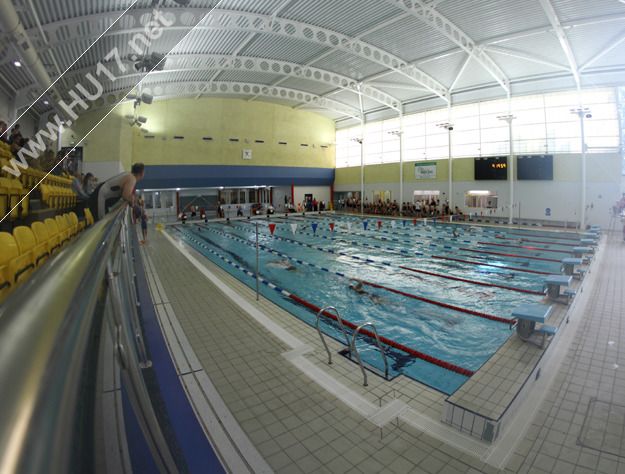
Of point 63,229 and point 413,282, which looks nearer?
point 63,229

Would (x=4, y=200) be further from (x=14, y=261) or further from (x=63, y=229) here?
(x=63, y=229)

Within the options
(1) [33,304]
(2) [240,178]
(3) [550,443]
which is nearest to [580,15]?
(3) [550,443]

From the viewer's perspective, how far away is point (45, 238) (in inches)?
38.3

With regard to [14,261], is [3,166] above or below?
above

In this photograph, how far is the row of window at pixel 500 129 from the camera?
47.0 ft

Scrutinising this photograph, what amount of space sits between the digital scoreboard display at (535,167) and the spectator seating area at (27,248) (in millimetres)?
19900

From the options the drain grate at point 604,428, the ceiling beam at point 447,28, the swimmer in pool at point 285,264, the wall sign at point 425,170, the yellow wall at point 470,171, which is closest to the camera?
the drain grate at point 604,428

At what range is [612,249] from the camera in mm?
10445

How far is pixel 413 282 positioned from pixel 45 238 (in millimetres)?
7270

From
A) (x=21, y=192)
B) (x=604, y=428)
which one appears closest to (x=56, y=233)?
(x=21, y=192)

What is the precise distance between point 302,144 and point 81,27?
26.2m

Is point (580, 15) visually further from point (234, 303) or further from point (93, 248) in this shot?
point (93, 248)

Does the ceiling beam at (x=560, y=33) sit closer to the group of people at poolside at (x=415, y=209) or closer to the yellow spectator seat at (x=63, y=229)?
the group of people at poolside at (x=415, y=209)

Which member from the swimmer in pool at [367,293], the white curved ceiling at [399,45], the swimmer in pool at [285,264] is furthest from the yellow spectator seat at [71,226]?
the swimmer in pool at [285,264]
